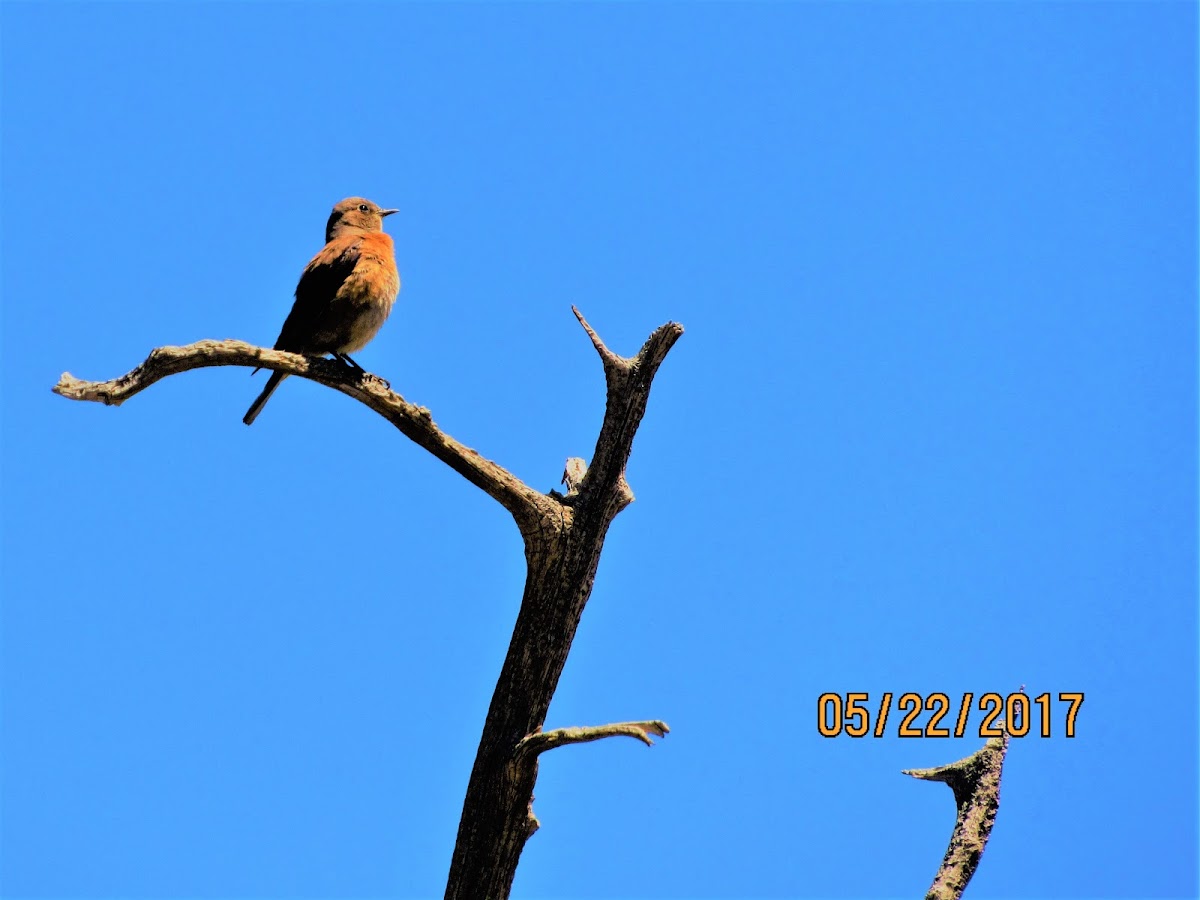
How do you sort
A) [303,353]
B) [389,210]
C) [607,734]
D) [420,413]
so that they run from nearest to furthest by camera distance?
1. [607,734]
2. [420,413]
3. [303,353]
4. [389,210]

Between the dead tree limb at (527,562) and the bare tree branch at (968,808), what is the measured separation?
7.45ft

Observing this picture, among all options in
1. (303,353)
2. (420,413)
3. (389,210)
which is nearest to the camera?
(420,413)

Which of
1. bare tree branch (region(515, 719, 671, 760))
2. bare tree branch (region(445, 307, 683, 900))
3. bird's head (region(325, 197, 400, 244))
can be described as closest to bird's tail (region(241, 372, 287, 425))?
bird's head (region(325, 197, 400, 244))

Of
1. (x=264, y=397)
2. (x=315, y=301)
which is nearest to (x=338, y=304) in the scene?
(x=315, y=301)

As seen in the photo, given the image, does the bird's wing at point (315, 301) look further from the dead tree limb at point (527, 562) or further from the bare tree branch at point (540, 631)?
the bare tree branch at point (540, 631)

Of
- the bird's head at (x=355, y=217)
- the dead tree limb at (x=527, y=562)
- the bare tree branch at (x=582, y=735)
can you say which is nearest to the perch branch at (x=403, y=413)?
the dead tree limb at (x=527, y=562)

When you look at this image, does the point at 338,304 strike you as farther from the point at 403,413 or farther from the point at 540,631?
the point at 540,631

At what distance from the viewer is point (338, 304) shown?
720cm

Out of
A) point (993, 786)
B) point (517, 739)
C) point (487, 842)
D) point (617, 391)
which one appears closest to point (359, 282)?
point (617, 391)

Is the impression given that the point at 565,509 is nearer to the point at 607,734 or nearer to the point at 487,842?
the point at 607,734

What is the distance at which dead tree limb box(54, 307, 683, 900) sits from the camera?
652 cm

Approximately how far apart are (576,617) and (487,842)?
1302 mm

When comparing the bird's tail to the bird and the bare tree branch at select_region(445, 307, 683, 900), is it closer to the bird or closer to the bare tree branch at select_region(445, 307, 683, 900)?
the bird

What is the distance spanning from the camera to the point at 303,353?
7.21 m
